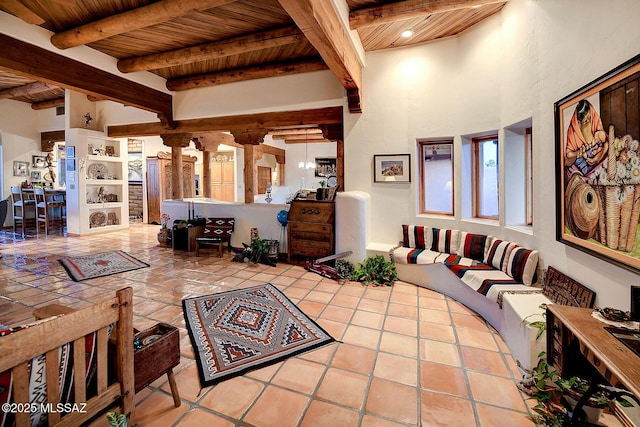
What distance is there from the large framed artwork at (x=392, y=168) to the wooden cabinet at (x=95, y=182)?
6640 mm

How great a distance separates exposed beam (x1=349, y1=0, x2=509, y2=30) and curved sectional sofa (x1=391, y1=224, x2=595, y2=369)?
255cm

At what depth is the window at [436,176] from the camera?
4.14 meters

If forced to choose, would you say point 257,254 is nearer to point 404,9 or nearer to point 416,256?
point 416,256

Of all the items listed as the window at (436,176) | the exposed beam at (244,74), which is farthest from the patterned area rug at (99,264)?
the window at (436,176)

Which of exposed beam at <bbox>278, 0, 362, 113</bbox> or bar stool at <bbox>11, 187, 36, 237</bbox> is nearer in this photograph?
exposed beam at <bbox>278, 0, 362, 113</bbox>

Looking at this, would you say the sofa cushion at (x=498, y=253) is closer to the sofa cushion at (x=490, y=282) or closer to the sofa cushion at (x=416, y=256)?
the sofa cushion at (x=490, y=282)

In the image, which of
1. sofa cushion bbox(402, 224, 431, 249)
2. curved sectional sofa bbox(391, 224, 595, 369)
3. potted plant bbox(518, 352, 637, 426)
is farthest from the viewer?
sofa cushion bbox(402, 224, 431, 249)

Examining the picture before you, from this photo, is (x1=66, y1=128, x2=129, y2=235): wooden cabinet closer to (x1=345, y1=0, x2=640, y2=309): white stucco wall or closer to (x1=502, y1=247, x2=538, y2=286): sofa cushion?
(x1=345, y1=0, x2=640, y2=309): white stucco wall

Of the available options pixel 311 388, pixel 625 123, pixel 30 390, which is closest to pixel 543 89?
pixel 625 123

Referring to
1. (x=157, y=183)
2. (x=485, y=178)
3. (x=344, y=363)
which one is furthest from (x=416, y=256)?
(x=157, y=183)

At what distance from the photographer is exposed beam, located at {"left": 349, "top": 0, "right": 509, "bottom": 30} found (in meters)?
2.89

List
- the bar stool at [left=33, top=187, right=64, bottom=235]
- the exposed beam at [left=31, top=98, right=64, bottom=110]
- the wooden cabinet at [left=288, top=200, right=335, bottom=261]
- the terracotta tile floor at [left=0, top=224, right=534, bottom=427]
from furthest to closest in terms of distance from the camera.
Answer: the exposed beam at [left=31, top=98, right=64, bottom=110] < the bar stool at [left=33, top=187, right=64, bottom=235] < the wooden cabinet at [left=288, top=200, right=335, bottom=261] < the terracotta tile floor at [left=0, top=224, right=534, bottom=427]

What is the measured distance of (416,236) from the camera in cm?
405

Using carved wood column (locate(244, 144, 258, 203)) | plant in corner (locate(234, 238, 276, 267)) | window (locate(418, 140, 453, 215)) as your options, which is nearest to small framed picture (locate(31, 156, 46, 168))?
carved wood column (locate(244, 144, 258, 203))
